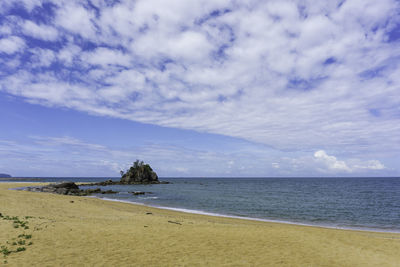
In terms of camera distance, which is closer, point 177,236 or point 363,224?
point 177,236

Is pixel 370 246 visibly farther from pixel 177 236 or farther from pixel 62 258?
pixel 62 258

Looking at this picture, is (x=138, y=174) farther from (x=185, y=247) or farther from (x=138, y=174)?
(x=185, y=247)

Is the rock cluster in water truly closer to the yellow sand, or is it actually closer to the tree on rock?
the tree on rock

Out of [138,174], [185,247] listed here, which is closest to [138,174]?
[138,174]

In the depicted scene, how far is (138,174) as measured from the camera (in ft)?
483

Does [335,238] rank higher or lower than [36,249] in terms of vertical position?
lower

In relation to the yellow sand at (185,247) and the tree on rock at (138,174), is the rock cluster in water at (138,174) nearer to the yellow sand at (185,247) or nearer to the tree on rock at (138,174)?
the tree on rock at (138,174)

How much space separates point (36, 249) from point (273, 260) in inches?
486

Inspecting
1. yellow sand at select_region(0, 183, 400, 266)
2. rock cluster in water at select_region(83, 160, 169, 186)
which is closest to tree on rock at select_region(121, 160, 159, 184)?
rock cluster in water at select_region(83, 160, 169, 186)

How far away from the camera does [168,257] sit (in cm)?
1234

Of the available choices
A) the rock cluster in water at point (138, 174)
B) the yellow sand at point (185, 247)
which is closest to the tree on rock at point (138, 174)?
the rock cluster in water at point (138, 174)

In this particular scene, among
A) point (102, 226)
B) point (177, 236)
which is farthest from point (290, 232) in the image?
point (102, 226)

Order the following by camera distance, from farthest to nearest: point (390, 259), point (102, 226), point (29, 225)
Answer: point (102, 226) → point (29, 225) → point (390, 259)

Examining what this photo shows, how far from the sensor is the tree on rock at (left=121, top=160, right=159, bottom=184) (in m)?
145
